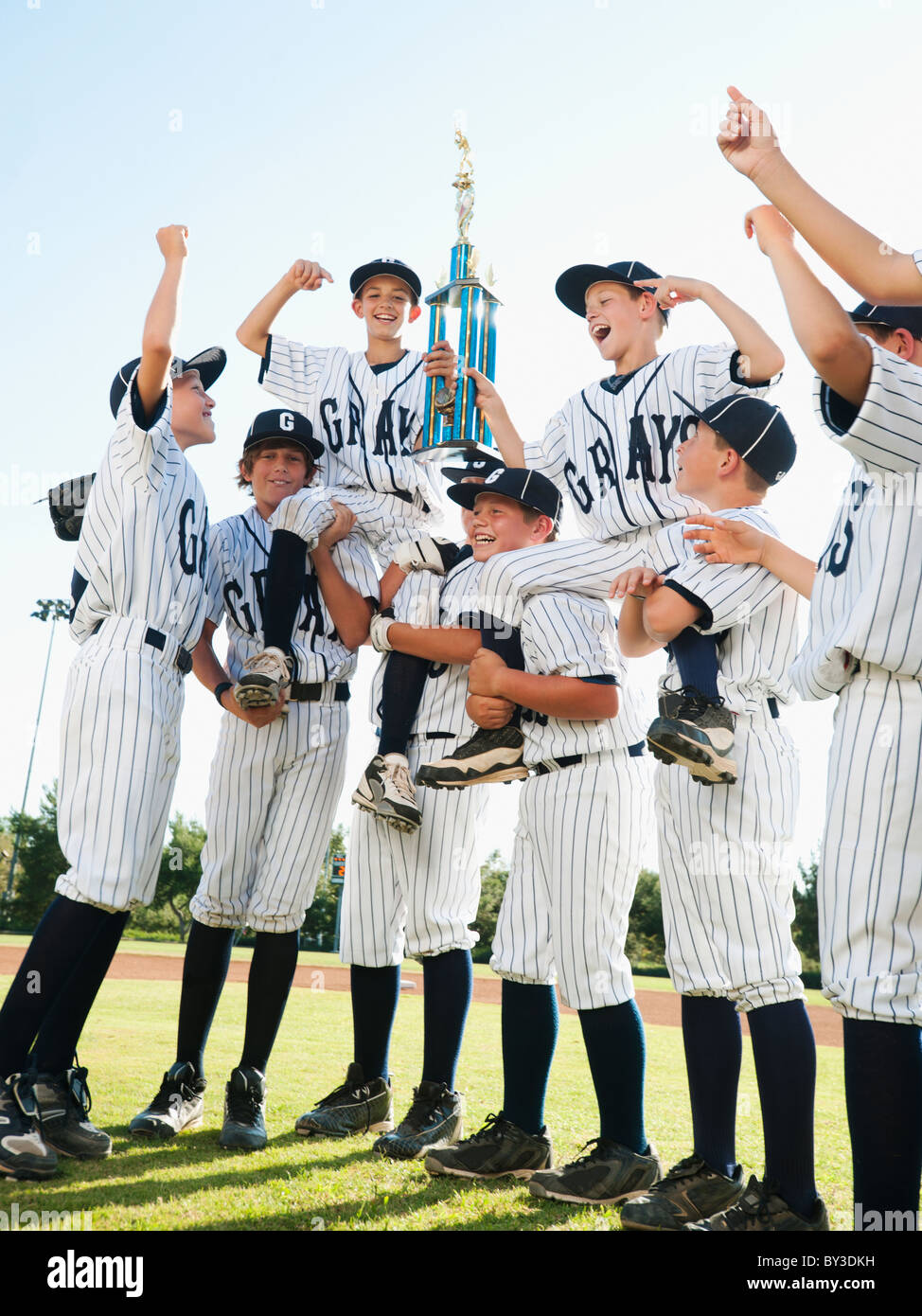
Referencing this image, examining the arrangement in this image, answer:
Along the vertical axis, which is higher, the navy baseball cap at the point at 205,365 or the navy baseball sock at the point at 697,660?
the navy baseball cap at the point at 205,365

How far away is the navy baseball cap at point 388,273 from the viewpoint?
440 centimetres

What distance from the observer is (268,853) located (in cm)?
388

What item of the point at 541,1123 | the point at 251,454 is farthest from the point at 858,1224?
the point at 251,454

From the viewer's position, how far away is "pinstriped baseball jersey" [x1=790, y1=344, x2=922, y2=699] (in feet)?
6.37

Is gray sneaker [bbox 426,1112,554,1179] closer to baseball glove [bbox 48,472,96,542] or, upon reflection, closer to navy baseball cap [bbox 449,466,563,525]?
navy baseball cap [bbox 449,466,563,525]

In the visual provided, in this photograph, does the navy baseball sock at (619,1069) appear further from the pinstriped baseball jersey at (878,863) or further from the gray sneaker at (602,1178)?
the pinstriped baseball jersey at (878,863)

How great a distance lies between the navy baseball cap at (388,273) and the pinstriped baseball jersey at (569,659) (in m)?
1.83

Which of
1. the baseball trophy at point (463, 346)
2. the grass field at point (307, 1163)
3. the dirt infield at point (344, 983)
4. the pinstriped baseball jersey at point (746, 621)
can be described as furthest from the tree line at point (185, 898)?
the pinstriped baseball jersey at point (746, 621)

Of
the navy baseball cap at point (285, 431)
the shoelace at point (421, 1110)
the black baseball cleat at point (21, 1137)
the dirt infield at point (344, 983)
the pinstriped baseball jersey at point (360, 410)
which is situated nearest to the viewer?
the black baseball cleat at point (21, 1137)

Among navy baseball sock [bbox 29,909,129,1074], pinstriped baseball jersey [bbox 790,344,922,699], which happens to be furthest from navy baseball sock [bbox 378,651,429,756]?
pinstriped baseball jersey [bbox 790,344,922,699]

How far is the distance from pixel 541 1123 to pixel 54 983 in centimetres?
157

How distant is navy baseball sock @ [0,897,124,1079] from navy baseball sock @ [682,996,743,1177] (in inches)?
70.0

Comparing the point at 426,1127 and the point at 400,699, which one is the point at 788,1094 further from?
the point at 400,699
